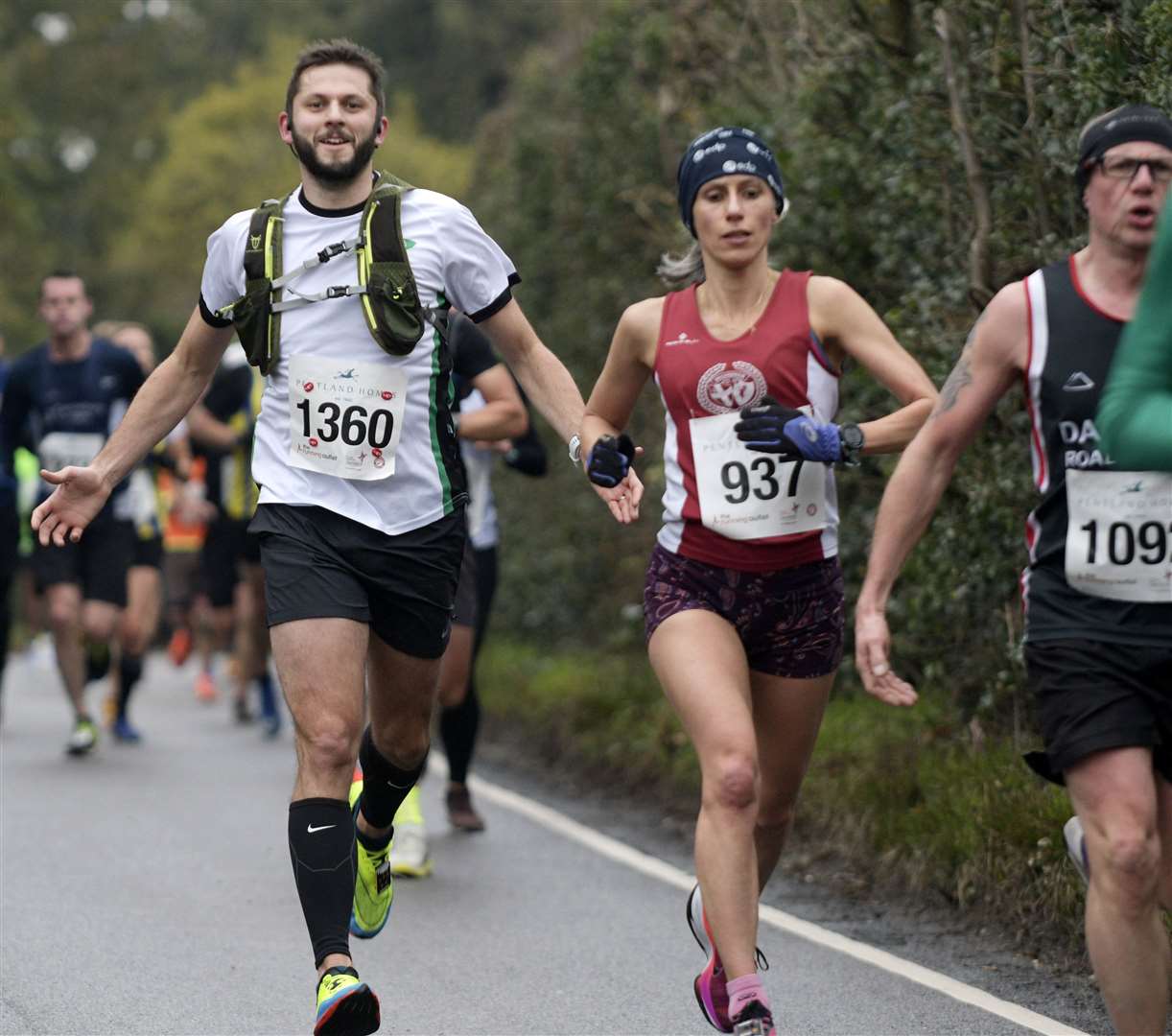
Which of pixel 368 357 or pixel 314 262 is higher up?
pixel 314 262

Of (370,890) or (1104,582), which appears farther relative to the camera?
(370,890)

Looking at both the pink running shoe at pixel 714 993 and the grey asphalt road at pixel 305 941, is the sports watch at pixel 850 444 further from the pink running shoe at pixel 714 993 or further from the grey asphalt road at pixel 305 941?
the grey asphalt road at pixel 305 941

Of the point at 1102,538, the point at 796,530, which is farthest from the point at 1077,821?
the point at 796,530

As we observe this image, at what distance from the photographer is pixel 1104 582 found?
14.4 feet

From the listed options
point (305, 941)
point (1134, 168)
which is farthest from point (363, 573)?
point (1134, 168)

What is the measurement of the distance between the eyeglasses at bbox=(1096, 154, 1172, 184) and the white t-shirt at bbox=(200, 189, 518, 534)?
6.27ft

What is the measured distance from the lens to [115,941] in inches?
269

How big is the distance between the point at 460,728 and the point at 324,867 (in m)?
3.88

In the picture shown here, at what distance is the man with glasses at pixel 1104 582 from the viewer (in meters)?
4.26

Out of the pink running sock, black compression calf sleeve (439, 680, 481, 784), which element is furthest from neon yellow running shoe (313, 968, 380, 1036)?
black compression calf sleeve (439, 680, 481, 784)

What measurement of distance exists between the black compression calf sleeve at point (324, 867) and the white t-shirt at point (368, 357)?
77 centimetres

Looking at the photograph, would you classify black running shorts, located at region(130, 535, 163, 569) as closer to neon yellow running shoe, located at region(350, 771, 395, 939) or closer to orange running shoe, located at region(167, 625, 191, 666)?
orange running shoe, located at region(167, 625, 191, 666)

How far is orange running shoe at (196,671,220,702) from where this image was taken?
15883 mm

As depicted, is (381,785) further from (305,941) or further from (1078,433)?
(1078,433)
